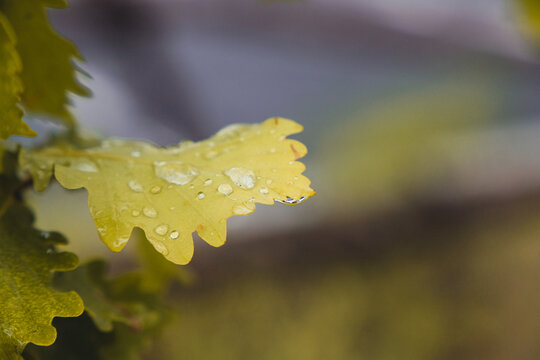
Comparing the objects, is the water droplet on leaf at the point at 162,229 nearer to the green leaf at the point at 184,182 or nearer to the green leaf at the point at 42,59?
the green leaf at the point at 184,182

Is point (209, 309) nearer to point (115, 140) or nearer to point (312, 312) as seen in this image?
point (312, 312)

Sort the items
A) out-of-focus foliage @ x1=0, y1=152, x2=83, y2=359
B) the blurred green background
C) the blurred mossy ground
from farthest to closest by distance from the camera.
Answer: the blurred mossy ground, the blurred green background, out-of-focus foliage @ x1=0, y1=152, x2=83, y2=359

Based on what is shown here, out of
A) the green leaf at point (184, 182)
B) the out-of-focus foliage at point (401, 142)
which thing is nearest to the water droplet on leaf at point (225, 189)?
the green leaf at point (184, 182)

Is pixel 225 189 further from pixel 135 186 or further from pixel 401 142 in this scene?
pixel 401 142

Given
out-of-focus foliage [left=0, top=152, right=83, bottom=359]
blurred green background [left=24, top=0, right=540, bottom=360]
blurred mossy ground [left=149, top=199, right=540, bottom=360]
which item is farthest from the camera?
blurred mossy ground [left=149, top=199, right=540, bottom=360]

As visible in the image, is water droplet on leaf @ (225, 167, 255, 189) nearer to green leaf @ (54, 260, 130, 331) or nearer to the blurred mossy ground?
green leaf @ (54, 260, 130, 331)

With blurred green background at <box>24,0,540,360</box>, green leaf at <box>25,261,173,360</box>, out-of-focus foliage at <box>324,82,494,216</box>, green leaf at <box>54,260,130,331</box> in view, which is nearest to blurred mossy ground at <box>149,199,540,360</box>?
blurred green background at <box>24,0,540,360</box>

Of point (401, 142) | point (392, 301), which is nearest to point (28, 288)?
point (392, 301)
